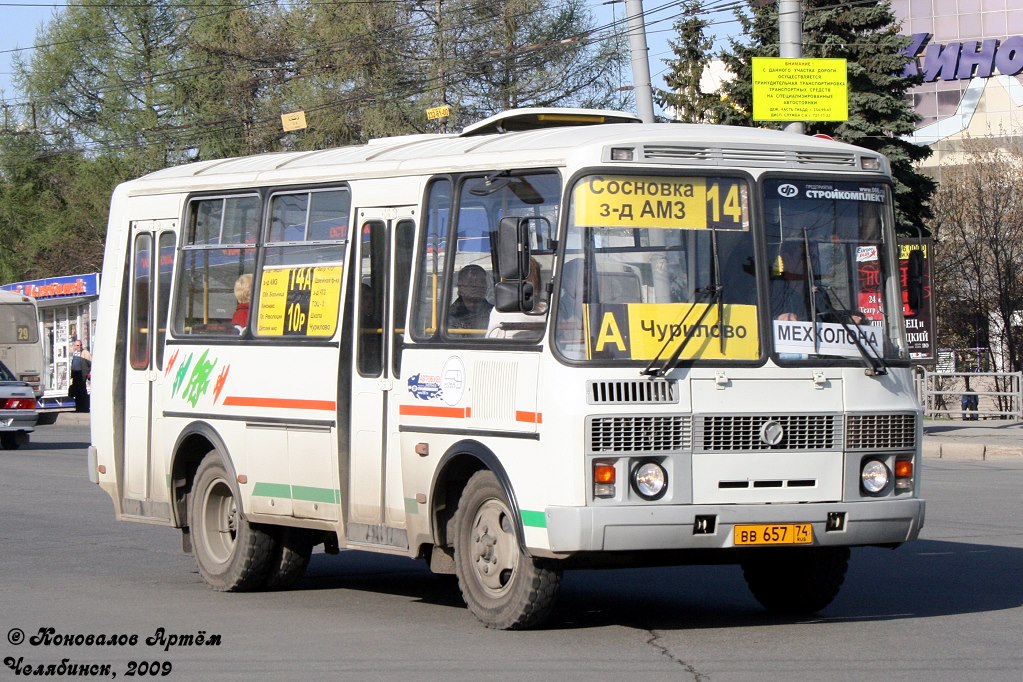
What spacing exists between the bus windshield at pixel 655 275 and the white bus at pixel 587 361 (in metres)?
0.01

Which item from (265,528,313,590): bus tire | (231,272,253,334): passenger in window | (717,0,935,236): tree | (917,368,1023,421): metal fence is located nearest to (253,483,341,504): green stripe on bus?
(265,528,313,590): bus tire

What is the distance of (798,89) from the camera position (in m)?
21.2

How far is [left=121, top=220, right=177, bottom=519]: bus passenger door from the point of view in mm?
11875

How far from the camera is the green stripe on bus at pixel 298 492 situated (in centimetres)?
1027

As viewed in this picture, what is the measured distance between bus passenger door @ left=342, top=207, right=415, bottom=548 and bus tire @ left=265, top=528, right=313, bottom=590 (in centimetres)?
111

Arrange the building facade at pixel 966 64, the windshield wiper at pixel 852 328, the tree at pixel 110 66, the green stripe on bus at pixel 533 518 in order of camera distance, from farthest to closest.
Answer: the building facade at pixel 966 64 < the tree at pixel 110 66 < the windshield wiper at pixel 852 328 < the green stripe on bus at pixel 533 518

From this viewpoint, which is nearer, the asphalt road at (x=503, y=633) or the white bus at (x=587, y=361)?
the asphalt road at (x=503, y=633)

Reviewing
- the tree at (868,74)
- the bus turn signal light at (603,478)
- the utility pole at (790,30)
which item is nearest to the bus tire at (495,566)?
the bus turn signal light at (603,478)

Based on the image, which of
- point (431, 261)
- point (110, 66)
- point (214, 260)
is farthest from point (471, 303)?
point (110, 66)

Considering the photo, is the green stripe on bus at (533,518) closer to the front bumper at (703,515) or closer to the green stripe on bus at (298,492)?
the front bumper at (703,515)

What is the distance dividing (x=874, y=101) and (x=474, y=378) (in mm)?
30127

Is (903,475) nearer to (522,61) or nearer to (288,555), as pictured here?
(288,555)

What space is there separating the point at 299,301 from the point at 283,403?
0.66m

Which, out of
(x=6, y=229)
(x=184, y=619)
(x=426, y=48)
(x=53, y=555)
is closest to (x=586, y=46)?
(x=426, y=48)
